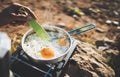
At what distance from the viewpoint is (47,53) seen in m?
2.65

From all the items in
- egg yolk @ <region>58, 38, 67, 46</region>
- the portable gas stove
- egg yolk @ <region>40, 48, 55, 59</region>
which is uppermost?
egg yolk @ <region>40, 48, 55, 59</region>

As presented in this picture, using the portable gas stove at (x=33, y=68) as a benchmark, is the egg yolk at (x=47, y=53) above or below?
above

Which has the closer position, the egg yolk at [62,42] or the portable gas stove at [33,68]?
the portable gas stove at [33,68]

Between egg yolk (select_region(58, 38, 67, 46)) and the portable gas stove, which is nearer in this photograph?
the portable gas stove

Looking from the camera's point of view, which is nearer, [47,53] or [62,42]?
[47,53]

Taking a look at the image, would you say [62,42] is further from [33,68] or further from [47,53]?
[33,68]

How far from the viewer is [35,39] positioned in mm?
2887

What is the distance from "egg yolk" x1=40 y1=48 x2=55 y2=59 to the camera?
2630mm

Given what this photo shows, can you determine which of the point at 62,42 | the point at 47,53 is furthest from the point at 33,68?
the point at 62,42

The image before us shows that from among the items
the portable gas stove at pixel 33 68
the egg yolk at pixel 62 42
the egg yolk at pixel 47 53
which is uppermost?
the egg yolk at pixel 47 53

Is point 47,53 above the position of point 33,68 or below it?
above

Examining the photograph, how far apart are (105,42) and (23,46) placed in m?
1.99

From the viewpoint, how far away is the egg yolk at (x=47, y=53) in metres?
2.63

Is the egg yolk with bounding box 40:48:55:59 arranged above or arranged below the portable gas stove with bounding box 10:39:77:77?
above
